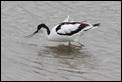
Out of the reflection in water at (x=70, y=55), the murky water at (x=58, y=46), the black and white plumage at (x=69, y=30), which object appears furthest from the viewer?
the black and white plumage at (x=69, y=30)

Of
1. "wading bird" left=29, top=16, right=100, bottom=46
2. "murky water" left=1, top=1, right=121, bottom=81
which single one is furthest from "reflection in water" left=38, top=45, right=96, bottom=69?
"wading bird" left=29, top=16, right=100, bottom=46

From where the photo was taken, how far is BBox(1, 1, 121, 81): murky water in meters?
10.5

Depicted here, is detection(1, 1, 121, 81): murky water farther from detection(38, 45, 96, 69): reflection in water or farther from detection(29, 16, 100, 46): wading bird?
detection(29, 16, 100, 46): wading bird

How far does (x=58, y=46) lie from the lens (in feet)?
43.3

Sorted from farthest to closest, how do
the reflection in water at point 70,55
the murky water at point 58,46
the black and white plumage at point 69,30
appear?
the black and white plumage at point 69,30
the reflection in water at point 70,55
the murky water at point 58,46

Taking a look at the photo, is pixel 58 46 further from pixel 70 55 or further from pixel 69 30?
pixel 70 55

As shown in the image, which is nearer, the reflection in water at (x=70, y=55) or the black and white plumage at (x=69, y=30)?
the reflection in water at (x=70, y=55)

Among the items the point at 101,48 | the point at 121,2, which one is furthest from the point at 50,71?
the point at 121,2

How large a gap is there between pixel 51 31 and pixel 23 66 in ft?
8.11

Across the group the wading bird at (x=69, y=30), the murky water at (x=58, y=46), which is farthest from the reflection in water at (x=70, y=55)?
the wading bird at (x=69, y=30)

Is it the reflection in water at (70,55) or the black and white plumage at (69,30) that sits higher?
the black and white plumage at (69,30)

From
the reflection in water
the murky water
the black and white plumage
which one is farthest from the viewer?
the black and white plumage

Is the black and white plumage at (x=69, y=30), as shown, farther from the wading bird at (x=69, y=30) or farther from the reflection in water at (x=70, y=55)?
the reflection in water at (x=70, y=55)

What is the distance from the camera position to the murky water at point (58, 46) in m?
10.5
